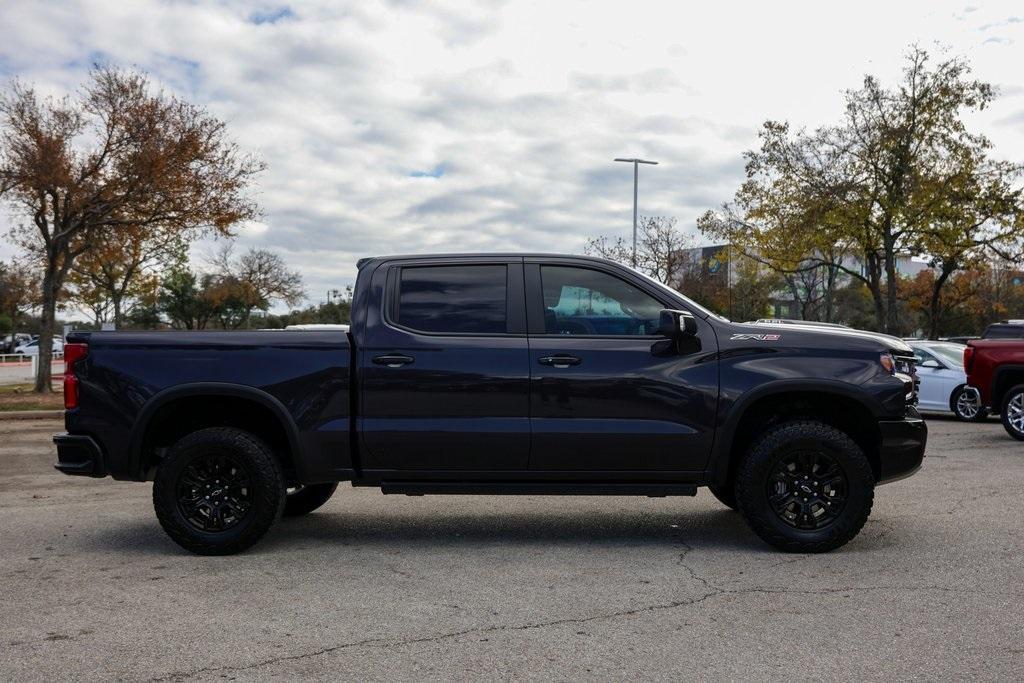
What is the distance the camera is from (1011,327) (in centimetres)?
1486

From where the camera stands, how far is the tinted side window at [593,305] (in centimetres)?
625

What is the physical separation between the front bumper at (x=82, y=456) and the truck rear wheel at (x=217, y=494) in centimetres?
41

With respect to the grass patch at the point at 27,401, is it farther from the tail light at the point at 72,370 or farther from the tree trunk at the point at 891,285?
the tree trunk at the point at 891,285

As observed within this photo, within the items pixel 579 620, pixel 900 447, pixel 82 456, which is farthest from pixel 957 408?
pixel 82 456

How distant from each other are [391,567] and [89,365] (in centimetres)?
233

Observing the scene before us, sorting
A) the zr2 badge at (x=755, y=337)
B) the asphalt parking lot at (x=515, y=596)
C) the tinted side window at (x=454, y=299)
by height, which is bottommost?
the asphalt parking lot at (x=515, y=596)

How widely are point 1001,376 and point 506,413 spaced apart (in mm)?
9652

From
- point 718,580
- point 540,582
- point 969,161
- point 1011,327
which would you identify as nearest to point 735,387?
point 718,580

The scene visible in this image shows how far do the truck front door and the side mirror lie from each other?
0.15 metres

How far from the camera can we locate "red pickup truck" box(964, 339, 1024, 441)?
12.9m

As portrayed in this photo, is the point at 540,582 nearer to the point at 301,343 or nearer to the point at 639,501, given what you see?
the point at 301,343

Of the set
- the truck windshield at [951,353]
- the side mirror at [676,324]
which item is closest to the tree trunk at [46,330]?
the truck windshield at [951,353]

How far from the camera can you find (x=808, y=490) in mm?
6137

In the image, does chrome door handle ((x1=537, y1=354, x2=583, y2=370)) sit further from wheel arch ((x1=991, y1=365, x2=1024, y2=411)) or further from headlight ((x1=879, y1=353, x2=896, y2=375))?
wheel arch ((x1=991, y1=365, x2=1024, y2=411))
